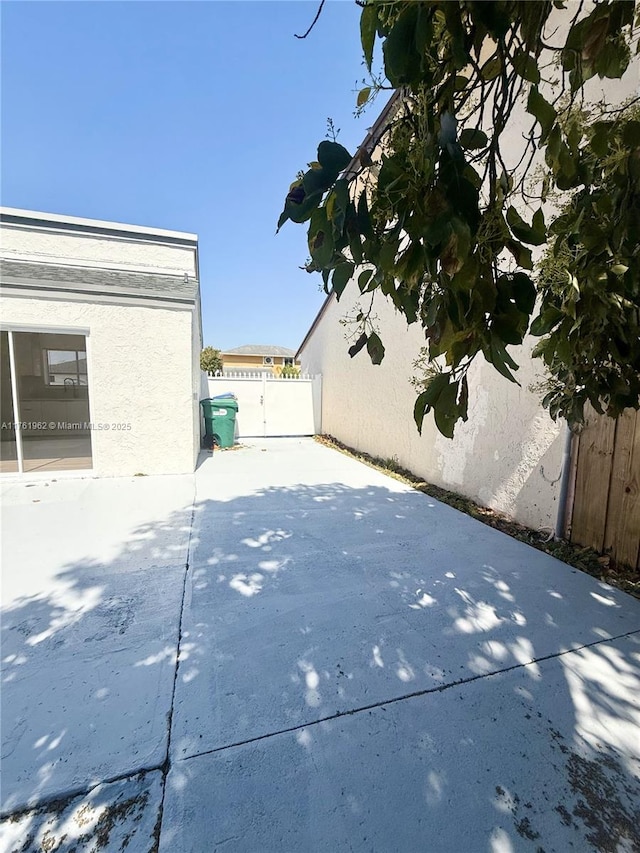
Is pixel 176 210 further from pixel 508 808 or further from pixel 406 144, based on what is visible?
pixel 508 808

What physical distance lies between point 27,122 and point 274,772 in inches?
284

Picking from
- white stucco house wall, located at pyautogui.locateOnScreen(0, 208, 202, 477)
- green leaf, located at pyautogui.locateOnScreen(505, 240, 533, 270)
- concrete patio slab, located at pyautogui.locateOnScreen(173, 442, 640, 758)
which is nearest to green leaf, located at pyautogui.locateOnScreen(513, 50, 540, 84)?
green leaf, located at pyautogui.locateOnScreen(505, 240, 533, 270)

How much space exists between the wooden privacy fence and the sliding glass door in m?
7.90

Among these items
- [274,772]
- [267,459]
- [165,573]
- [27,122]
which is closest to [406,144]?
[274,772]

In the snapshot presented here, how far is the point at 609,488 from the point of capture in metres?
3.64

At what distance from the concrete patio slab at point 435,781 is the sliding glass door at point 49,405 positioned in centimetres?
697

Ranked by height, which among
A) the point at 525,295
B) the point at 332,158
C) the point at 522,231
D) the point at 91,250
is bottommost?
the point at 525,295

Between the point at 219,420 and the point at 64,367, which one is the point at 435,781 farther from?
the point at 64,367

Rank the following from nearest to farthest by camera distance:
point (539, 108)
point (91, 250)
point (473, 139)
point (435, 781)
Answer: point (539, 108), point (473, 139), point (435, 781), point (91, 250)

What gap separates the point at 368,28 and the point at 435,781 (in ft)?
8.75

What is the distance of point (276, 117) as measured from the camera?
13.8 feet

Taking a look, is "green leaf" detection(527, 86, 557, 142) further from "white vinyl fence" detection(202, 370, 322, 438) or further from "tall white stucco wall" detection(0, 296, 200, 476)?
"white vinyl fence" detection(202, 370, 322, 438)

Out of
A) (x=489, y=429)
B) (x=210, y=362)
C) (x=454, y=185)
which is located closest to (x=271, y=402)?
(x=489, y=429)

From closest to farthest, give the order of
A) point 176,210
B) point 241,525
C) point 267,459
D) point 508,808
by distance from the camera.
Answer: point 508,808 → point 241,525 → point 267,459 → point 176,210
